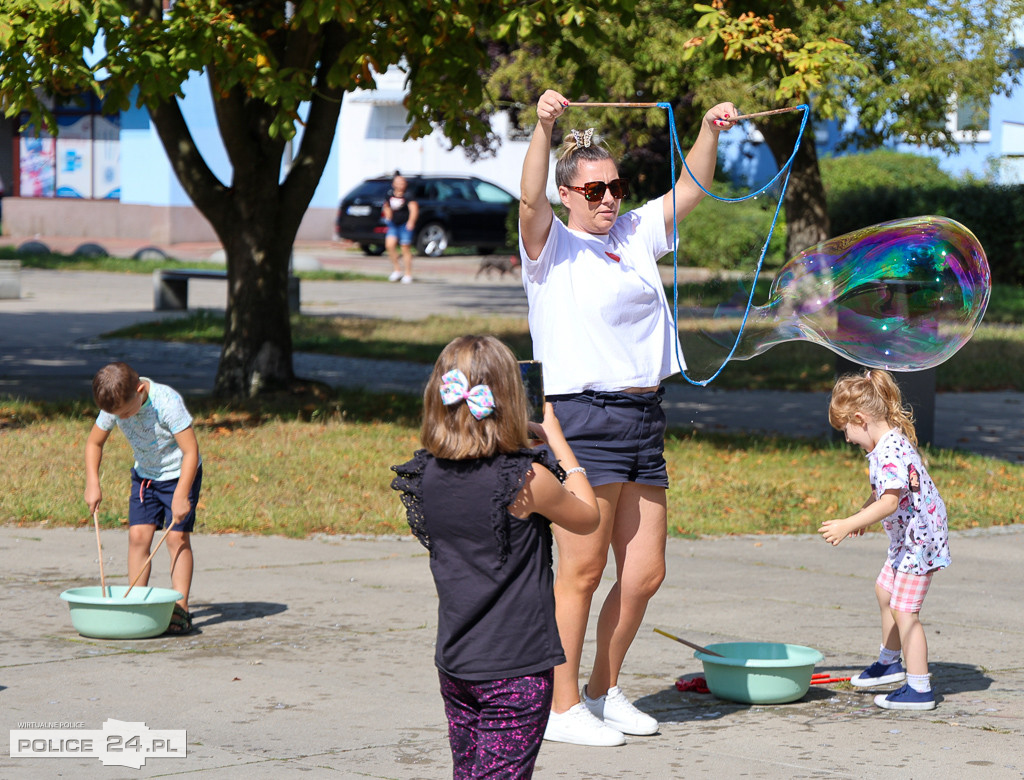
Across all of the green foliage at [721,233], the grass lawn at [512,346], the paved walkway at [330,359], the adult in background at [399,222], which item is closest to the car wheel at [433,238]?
the adult in background at [399,222]

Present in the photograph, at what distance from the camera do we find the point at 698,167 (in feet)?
15.9

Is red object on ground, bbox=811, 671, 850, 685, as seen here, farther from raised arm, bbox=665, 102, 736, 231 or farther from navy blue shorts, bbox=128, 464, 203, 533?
navy blue shorts, bbox=128, 464, 203, 533

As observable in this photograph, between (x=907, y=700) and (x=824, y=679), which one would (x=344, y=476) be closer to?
(x=824, y=679)

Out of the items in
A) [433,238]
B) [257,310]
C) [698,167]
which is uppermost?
[698,167]

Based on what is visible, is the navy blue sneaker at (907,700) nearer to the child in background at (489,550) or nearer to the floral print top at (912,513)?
the floral print top at (912,513)

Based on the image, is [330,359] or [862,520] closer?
[862,520]

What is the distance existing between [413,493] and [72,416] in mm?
8189

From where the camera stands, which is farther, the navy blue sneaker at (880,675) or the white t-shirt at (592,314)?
the navy blue sneaker at (880,675)

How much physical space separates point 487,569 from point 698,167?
1923 mm

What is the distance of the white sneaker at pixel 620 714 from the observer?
4.67m

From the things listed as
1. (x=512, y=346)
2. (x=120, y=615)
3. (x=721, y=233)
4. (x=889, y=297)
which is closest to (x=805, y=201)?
(x=512, y=346)

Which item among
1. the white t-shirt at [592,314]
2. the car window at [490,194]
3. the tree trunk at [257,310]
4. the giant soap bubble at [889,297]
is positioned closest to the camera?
the white t-shirt at [592,314]

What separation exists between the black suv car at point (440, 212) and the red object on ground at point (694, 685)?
27.0 meters

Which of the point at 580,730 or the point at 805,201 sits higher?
the point at 805,201
